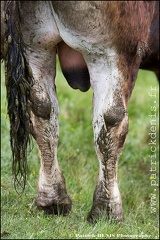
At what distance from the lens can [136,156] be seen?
22.3ft

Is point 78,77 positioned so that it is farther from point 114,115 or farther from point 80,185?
point 80,185

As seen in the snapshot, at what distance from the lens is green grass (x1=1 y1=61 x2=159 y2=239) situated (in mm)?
4672

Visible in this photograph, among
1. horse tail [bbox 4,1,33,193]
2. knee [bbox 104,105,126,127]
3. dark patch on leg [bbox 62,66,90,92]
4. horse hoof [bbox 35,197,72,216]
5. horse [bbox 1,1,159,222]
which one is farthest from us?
horse hoof [bbox 35,197,72,216]

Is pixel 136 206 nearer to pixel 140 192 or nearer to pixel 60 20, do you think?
pixel 140 192

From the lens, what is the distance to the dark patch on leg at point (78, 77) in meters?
4.83

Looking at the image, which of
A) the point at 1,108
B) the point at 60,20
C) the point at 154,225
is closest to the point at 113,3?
the point at 60,20

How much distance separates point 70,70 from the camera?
486cm

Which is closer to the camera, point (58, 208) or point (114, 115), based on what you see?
point (114, 115)

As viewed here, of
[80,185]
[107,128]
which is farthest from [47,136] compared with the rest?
[80,185]

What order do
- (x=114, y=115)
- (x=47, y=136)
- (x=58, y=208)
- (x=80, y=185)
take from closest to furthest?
(x=114, y=115)
(x=47, y=136)
(x=58, y=208)
(x=80, y=185)

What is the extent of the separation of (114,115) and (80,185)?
1.26m

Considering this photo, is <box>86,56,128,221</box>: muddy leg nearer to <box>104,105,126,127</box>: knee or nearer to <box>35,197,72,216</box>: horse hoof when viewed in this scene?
<box>104,105,126,127</box>: knee

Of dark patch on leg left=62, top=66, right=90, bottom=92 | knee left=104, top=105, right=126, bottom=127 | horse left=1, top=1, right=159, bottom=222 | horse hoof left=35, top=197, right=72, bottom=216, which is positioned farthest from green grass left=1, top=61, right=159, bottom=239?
knee left=104, top=105, right=126, bottom=127

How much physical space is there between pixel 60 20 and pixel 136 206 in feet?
6.75
